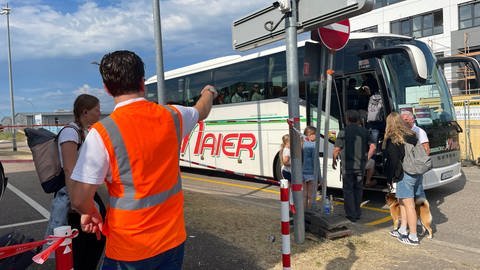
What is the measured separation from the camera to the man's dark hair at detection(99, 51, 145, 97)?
6.81 ft

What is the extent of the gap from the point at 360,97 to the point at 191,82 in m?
6.55

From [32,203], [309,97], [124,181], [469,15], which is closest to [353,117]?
[309,97]

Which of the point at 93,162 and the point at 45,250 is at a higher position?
the point at 93,162

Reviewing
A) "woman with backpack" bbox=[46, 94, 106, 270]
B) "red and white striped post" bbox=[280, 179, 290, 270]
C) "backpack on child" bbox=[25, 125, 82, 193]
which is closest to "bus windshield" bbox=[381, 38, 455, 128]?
"red and white striped post" bbox=[280, 179, 290, 270]

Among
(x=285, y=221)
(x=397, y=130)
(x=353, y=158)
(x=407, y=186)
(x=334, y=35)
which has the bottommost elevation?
(x=407, y=186)

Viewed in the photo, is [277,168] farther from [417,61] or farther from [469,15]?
[469,15]

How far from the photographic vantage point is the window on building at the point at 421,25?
111 feet

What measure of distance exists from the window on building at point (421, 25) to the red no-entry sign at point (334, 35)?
32.4 metres

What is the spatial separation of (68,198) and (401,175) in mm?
4220

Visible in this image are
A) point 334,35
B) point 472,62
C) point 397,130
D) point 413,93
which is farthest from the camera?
point 472,62

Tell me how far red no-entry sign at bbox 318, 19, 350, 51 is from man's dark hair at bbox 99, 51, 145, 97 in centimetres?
360

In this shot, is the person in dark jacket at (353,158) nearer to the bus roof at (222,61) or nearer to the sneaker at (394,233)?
the sneaker at (394,233)

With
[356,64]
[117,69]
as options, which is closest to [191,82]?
[356,64]

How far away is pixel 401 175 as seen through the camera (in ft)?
18.5
